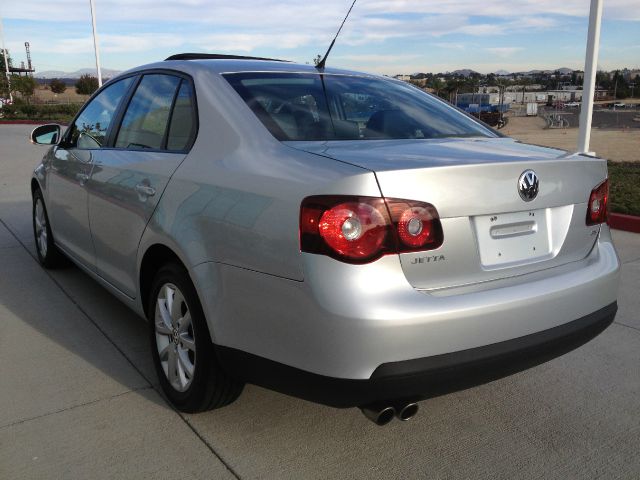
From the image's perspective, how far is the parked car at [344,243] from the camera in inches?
83.7

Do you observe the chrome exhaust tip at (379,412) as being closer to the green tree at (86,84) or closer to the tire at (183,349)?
the tire at (183,349)

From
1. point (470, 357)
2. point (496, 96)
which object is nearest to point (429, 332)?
point (470, 357)

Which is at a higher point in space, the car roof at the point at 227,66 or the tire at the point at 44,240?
the car roof at the point at 227,66

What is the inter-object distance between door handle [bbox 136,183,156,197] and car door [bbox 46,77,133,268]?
87 centimetres

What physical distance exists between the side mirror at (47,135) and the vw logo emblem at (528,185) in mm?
3728

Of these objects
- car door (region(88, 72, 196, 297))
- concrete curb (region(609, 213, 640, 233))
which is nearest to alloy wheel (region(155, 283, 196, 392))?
car door (region(88, 72, 196, 297))

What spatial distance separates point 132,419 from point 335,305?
54.4 inches

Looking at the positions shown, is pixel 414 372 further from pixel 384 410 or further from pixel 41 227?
pixel 41 227

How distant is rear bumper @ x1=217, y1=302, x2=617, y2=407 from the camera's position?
84.7 inches

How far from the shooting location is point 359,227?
2.12m

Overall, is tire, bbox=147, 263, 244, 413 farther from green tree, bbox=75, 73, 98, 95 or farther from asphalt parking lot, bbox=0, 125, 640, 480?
green tree, bbox=75, 73, 98, 95

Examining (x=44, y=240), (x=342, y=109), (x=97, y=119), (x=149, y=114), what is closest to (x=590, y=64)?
(x=342, y=109)

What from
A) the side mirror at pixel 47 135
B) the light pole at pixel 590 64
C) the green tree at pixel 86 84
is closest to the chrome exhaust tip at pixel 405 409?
the side mirror at pixel 47 135

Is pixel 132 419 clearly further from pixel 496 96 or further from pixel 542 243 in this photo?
pixel 496 96
